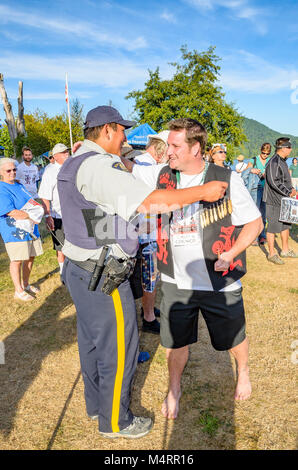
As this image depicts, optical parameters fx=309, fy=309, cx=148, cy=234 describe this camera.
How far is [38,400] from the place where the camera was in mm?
3051

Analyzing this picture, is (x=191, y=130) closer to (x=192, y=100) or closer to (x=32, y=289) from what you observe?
(x=32, y=289)

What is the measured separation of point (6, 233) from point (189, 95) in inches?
1133

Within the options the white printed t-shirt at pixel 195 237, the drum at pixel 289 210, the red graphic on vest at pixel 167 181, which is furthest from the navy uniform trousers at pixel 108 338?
the drum at pixel 289 210

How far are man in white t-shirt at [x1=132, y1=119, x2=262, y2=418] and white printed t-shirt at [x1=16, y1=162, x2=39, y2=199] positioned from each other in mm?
7711

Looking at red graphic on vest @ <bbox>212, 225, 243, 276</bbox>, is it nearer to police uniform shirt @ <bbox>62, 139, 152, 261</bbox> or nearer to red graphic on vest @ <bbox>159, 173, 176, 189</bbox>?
red graphic on vest @ <bbox>159, 173, 176, 189</bbox>

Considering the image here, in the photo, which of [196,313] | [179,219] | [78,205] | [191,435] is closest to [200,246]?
[179,219]

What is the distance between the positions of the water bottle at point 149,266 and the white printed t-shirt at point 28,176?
6.56 m

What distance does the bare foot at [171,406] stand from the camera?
279 cm

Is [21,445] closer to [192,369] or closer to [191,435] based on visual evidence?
[191,435]

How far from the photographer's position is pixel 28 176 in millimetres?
9500

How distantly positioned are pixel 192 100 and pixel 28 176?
24057 mm

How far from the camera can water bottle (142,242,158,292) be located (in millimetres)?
3836

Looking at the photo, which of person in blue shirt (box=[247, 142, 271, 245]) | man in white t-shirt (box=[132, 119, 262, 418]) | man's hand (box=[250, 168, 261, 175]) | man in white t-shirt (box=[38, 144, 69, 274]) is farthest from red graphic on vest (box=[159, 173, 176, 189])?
man's hand (box=[250, 168, 261, 175])
